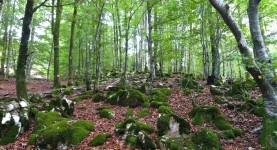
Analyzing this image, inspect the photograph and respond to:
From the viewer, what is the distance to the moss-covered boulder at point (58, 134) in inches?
238

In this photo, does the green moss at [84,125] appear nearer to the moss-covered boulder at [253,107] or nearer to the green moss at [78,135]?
the green moss at [78,135]

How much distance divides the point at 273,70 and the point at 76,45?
2643 centimetres

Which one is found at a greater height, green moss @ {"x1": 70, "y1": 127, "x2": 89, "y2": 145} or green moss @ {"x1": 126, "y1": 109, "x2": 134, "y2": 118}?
green moss @ {"x1": 126, "y1": 109, "x2": 134, "y2": 118}

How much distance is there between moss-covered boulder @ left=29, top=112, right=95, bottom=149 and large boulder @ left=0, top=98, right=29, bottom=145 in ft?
1.52

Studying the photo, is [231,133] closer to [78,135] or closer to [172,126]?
[172,126]

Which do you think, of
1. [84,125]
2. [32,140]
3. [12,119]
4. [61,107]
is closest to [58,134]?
[32,140]

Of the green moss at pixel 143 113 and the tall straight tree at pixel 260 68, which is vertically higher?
the tall straight tree at pixel 260 68

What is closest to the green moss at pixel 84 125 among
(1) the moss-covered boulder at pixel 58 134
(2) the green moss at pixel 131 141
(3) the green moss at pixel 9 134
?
(1) the moss-covered boulder at pixel 58 134

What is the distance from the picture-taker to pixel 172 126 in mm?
6531

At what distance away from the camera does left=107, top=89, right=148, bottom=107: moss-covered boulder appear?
10.1 metres

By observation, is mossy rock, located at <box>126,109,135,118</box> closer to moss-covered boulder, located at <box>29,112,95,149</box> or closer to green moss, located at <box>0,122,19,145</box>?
moss-covered boulder, located at <box>29,112,95,149</box>

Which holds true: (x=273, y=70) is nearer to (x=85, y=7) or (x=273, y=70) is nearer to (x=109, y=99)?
(x=109, y=99)

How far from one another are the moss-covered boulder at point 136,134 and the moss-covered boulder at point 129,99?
326cm

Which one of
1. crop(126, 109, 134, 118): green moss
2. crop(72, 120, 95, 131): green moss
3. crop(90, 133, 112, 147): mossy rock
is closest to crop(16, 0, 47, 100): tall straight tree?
crop(72, 120, 95, 131): green moss
